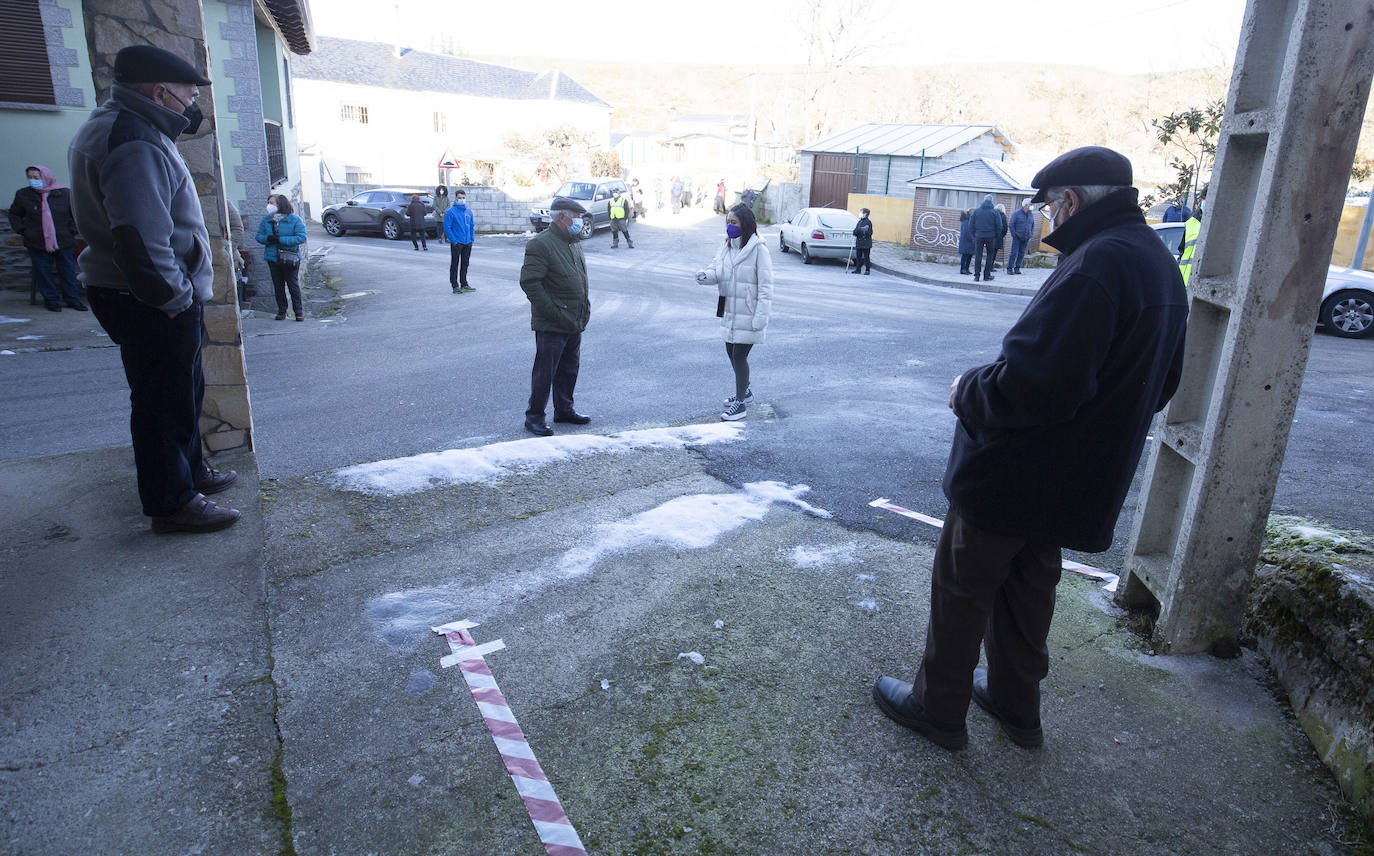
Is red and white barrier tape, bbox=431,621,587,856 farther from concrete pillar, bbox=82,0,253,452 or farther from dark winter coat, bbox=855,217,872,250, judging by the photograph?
dark winter coat, bbox=855,217,872,250

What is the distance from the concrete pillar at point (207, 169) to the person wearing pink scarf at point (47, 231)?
906 centimetres

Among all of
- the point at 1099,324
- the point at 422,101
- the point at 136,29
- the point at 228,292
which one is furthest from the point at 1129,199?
the point at 422,101

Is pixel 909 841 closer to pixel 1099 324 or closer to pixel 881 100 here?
pixel 1099 324

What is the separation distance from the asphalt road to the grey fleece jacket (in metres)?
2.70

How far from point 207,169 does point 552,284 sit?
2730mm

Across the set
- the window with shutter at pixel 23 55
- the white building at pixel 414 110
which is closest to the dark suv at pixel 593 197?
the window with shutter at pixel 23 55

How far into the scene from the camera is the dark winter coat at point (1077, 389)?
2.27 meters

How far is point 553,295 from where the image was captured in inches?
254

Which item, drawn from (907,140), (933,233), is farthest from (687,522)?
(907,140)

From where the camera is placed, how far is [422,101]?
49781 mm

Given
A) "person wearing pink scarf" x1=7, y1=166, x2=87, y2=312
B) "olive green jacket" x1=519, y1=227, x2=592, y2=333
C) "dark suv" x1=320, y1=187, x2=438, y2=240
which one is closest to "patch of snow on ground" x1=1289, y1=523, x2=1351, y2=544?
"olive green jacket" x1=519, y1=227, x2=592, y2=333

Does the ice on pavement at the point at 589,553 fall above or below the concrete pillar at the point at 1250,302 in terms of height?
below

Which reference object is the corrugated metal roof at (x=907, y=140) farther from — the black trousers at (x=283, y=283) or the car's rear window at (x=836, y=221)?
the black trousers at (x=283, y=283)

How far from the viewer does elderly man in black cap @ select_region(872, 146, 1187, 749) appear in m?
2.29
